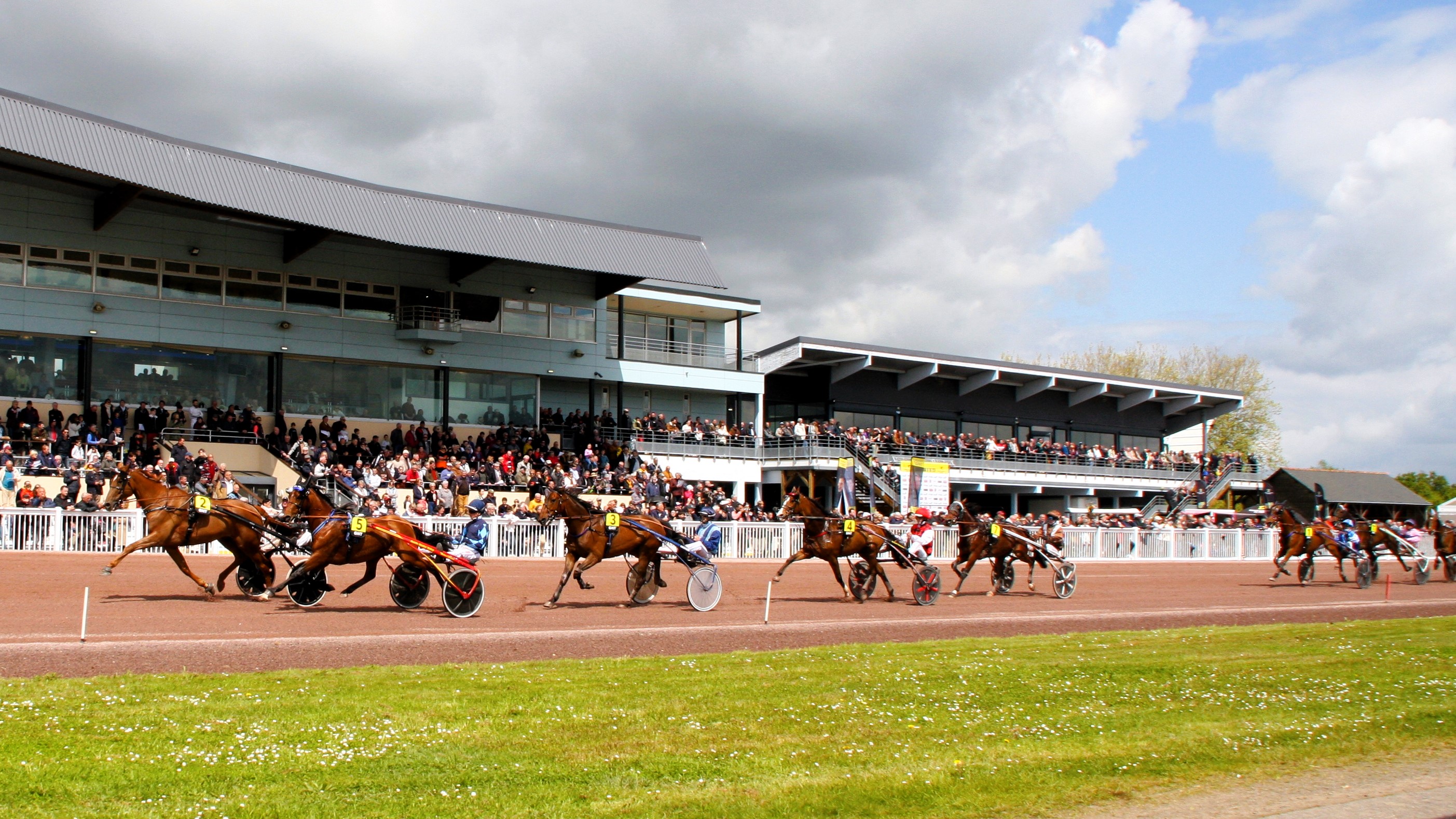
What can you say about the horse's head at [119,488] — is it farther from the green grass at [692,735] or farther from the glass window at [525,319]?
the glass window at [525,319]

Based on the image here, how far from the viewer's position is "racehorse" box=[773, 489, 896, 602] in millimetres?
17859

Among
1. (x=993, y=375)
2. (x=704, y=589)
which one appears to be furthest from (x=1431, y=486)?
(x=704, y=589)

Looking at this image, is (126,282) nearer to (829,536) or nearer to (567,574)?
(567,574)

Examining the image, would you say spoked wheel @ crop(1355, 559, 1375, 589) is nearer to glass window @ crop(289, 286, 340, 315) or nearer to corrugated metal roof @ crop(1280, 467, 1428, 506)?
glass window @ crop(289, 286, 340, 315)

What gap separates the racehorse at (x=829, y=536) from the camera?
58.6 feet

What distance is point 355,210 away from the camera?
33375mm

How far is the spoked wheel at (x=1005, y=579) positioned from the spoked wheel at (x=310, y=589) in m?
12.1

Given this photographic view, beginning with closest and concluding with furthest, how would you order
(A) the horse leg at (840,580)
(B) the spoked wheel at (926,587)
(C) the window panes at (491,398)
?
(A) the horse leg at (840,580) → (B) the spoked wheel at (926,587) → (C) the window panes at (491,398)

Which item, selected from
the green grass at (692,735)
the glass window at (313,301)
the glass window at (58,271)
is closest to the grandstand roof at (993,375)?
the glass window at (313,301)

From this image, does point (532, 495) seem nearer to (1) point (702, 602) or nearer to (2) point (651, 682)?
(1) point (702, 602)

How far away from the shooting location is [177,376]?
33.3 meters

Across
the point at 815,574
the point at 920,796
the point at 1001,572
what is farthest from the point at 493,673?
the point at 815,574

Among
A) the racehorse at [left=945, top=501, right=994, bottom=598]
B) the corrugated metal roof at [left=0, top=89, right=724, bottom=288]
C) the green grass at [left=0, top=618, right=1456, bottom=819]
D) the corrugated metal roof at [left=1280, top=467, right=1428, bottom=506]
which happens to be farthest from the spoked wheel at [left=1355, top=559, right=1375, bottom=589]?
the corrugated metal roof at [left=1280, top=467, right=1428, bottom=506]

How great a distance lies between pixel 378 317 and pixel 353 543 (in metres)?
24.2
